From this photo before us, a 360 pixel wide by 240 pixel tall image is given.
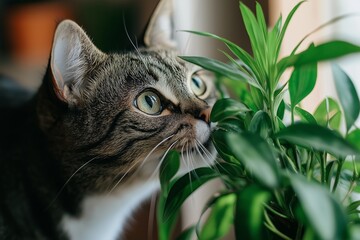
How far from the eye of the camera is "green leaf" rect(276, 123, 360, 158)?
412 mm

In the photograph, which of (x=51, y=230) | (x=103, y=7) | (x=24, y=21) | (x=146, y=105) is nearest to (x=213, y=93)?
(x=146, y=105)

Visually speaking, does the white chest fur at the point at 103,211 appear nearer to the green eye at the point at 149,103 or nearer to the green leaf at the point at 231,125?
the green eye at the point at 149,103

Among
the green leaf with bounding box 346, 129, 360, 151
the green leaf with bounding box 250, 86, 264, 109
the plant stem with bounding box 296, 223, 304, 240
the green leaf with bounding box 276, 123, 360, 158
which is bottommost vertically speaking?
the plant stem with bounding box 296, 223, 304, 240

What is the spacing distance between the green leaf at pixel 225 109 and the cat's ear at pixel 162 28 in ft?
1.37

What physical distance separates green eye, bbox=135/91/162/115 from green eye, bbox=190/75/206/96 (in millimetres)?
86

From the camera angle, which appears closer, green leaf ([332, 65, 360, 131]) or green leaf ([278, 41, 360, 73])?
green leaf ([278, 41, 360, 73])

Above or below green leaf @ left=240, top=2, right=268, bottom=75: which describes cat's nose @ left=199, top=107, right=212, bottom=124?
below

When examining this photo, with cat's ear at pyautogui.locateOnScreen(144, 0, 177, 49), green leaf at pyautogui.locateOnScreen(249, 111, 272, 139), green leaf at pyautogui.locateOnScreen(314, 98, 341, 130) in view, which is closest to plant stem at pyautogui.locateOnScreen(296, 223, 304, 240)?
green leaf at pyautogui.locateOnScreen(249, 111, 272, 139)

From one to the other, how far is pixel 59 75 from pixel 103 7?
3.56ft

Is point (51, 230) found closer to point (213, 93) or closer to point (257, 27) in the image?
point (213, 93)

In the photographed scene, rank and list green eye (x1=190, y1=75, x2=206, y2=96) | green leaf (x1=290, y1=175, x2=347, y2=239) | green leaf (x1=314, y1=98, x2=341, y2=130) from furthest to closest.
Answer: green eye (x1=190, y1=75, x2=206, y2=96)
green leaf (x1=314, y1=98, x2=341, y2=130)
green leaf (x1=290, y1=175, x2=347, y2=239)

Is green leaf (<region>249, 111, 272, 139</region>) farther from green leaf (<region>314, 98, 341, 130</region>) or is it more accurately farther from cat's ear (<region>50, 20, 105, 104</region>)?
cat's ear (<region>50, 20, 105, 104</region>)

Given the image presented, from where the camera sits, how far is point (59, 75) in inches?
29.8

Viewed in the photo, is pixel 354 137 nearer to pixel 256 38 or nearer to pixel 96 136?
pixel 256 38
